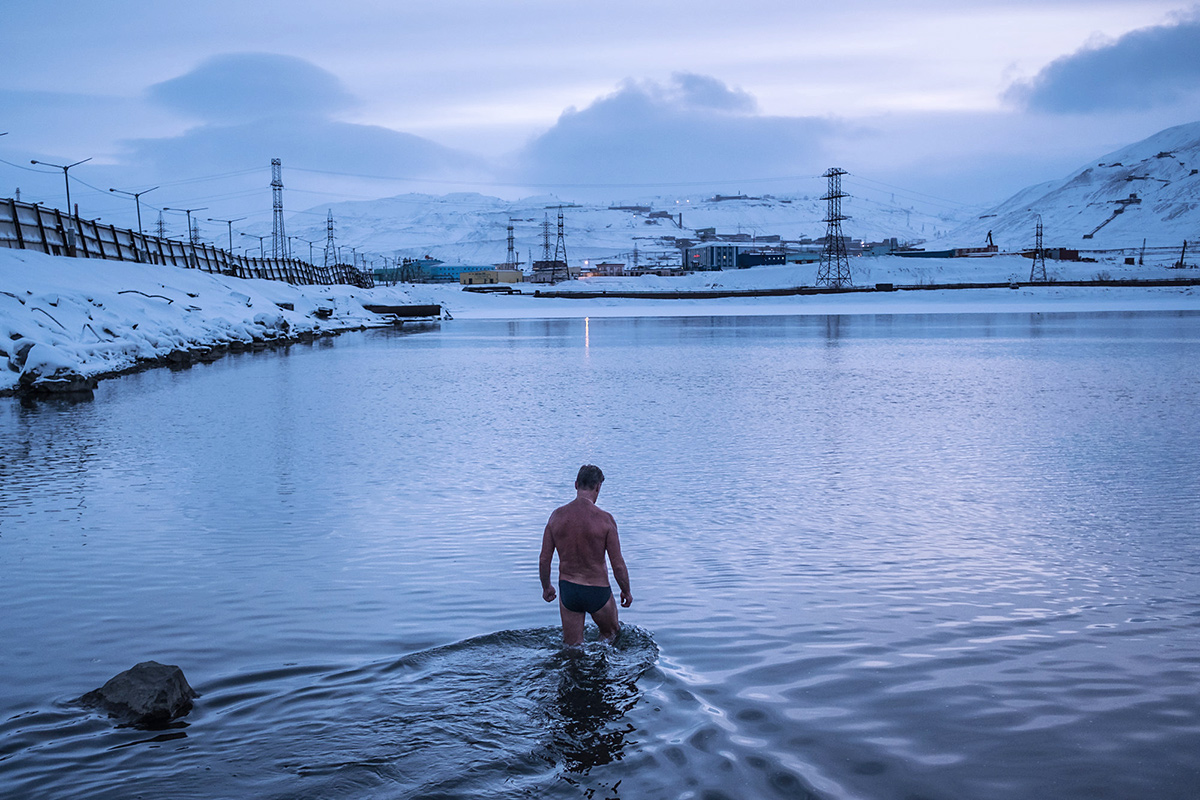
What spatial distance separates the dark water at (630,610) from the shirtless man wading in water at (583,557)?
0.39 m

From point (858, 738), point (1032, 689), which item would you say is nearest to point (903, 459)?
point (1032, 689)

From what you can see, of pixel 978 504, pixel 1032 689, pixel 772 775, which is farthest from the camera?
pixel 978 504

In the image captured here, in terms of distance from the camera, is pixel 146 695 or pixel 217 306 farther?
pixel 217 306

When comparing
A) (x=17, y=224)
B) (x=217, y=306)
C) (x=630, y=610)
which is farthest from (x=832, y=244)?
(x=630, y=610)

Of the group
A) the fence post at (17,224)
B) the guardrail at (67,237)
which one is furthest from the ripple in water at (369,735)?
the fence post at (17,224)

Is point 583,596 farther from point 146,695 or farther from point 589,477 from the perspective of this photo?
point 146,695

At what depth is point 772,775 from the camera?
5.98 m

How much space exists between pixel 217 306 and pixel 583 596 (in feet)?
180

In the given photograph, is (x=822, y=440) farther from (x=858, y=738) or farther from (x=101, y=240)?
(x=101, y=240)

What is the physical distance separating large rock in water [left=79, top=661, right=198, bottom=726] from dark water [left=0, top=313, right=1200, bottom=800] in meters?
0.14

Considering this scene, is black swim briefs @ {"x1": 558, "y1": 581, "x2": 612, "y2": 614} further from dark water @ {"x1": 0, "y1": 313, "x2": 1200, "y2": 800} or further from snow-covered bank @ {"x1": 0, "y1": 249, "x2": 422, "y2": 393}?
snow-covered bank @ {"x1": 0, "y1": 249, "x2": 422, "y2": 393}

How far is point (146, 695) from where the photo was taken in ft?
21.7

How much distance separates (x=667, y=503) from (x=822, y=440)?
7.09 m

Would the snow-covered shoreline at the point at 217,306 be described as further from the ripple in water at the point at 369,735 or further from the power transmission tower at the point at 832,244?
the ripple in water at the point at 369,735
